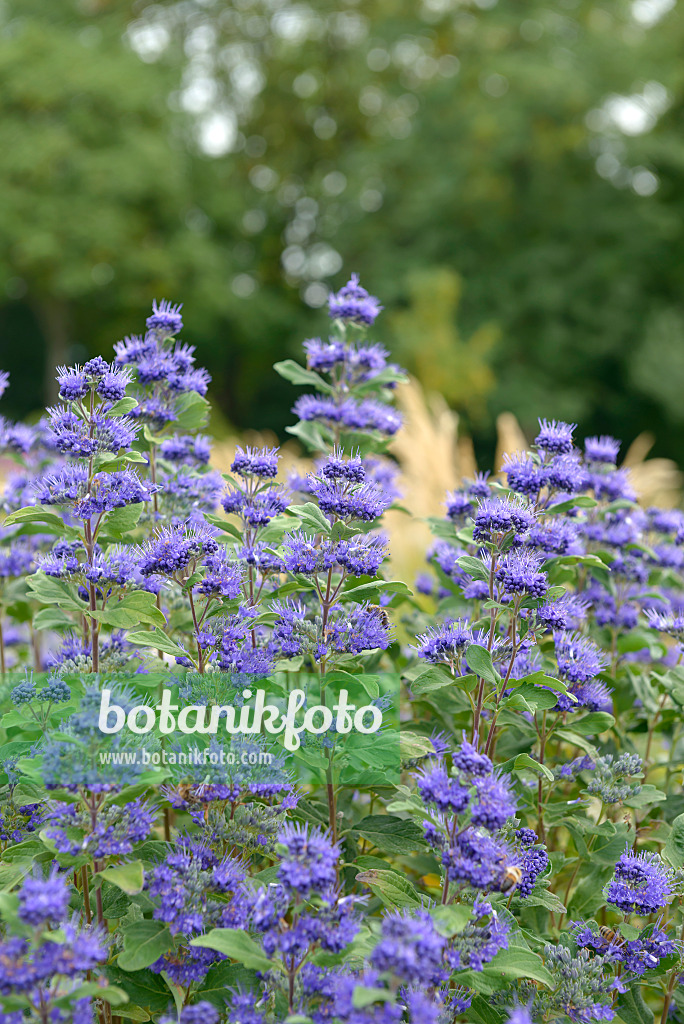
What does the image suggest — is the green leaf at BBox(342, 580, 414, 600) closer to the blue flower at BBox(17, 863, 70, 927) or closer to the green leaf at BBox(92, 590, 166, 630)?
the green leaf at BBox(92, 590, 166, 630)

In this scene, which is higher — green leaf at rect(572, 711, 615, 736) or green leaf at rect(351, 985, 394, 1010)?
green leaf at rect(572, 711, 615, 736)

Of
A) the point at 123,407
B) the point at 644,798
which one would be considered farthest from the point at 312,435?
the point at 644,798

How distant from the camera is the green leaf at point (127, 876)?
4.67 feet

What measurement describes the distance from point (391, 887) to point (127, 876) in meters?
0.53

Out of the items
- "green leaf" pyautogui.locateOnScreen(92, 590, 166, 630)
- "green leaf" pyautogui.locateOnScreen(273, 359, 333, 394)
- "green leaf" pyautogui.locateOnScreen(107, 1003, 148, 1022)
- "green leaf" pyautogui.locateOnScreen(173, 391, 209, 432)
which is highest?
"green leaf" pyautogui.locateOnScreen(273, 359, 333, 394)

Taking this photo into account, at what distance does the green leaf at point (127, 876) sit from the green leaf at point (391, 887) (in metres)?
0.45

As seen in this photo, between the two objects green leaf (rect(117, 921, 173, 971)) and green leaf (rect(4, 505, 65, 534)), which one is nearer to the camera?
green leaf (rect(117, 921, 173, 971))

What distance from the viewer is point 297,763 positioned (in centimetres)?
208

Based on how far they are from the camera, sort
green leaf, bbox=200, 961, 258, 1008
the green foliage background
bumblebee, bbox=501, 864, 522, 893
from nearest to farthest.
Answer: bumblebee, bbox=501, 864, 522, 893
green leaf, bbox=200, 961, 258, 1008
the green foliage background

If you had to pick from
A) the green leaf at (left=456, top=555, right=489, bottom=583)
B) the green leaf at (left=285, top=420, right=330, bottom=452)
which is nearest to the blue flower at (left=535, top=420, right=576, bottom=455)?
the green leaf at (left=456, top=555, right=489, bottom=583)

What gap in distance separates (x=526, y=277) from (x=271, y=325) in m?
6.58

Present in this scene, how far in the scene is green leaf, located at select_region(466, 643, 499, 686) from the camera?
1.80 metres

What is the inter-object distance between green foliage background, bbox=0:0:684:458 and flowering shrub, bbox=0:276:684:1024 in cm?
1511

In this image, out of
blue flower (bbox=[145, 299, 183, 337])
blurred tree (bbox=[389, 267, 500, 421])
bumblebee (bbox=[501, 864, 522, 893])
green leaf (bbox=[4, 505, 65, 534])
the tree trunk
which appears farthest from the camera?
the tree trunk
